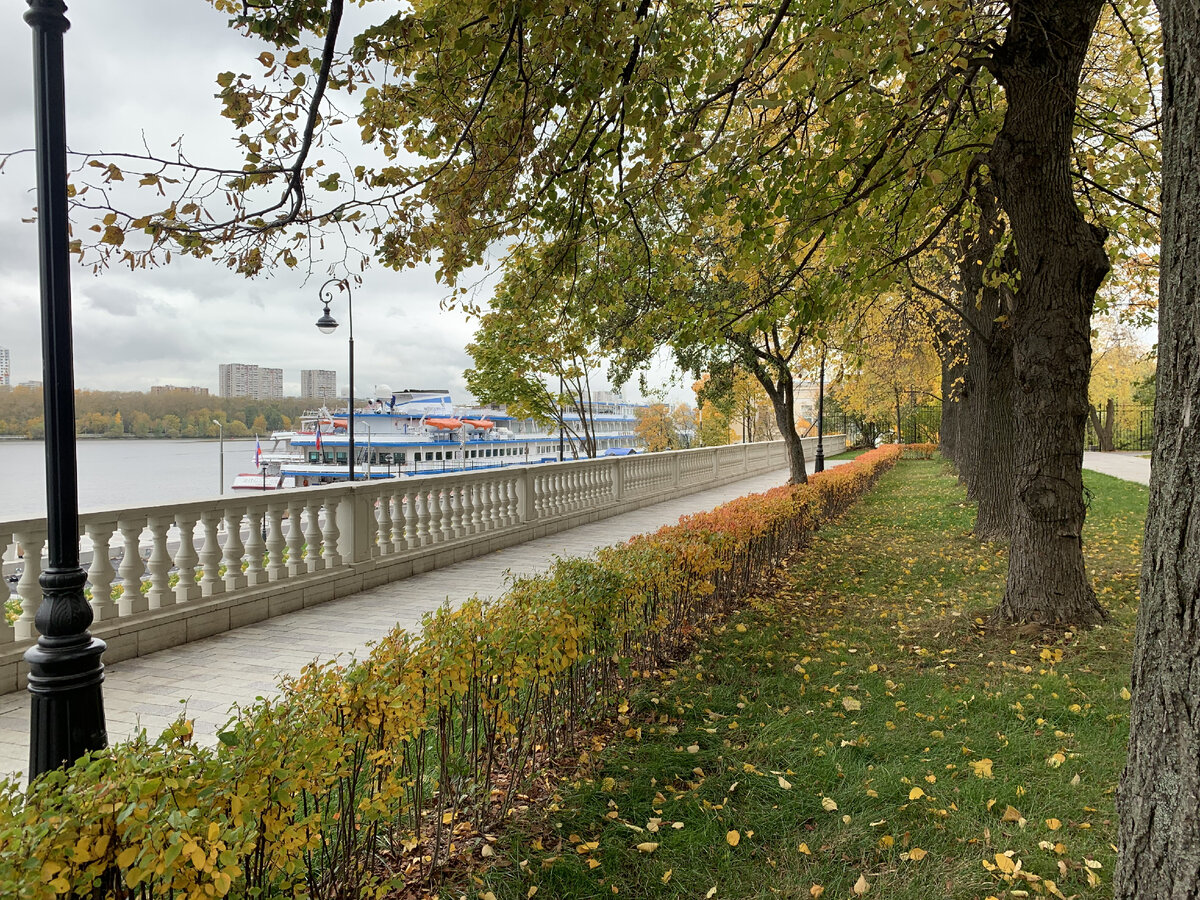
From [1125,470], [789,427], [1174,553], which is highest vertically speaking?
[789,427]

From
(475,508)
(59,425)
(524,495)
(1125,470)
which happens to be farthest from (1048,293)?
(1125,470)

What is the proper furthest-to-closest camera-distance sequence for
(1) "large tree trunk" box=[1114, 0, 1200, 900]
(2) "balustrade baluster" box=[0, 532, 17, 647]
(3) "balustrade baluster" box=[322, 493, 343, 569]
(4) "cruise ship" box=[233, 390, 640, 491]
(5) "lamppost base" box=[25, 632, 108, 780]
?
(4) "cruise ship" box=[233, 390, 640, 491] < (3) "balustrade baluster" box=[322, 493, 343, 569] < (2) "balustrade baluster" box=[0, 532, 17, 647] < (5) "lamppost base" box=[25, 632, 108, 780] < (1) "large tree trunk" box=[1114, 0, 1200, 900]

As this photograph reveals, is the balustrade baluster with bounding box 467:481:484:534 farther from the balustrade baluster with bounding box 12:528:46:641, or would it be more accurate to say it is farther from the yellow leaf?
the yellow leaf

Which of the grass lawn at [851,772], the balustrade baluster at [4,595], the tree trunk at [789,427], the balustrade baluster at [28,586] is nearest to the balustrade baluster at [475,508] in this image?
the grass lawn at [851,772]

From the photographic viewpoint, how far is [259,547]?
682 centimetres

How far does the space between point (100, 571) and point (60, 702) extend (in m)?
3.30

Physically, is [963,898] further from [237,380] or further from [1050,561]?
[237,380]

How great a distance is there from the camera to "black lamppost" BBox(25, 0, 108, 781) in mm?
2703

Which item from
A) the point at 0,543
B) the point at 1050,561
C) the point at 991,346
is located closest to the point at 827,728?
the point at 1050,561

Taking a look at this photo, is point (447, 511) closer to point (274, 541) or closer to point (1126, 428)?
point (274, 541)

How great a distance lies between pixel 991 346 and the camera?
11.0 metres

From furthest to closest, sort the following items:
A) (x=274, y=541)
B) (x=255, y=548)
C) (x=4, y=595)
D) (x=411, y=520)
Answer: (x=411, y=520) < (x=274, y=541) < (x=255, y=548) < (x=4, y=595)

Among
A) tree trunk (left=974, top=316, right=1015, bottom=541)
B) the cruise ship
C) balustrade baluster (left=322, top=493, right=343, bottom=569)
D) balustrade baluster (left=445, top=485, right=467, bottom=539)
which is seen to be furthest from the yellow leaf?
the cruise ship

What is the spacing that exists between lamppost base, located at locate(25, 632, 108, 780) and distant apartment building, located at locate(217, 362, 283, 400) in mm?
9400
